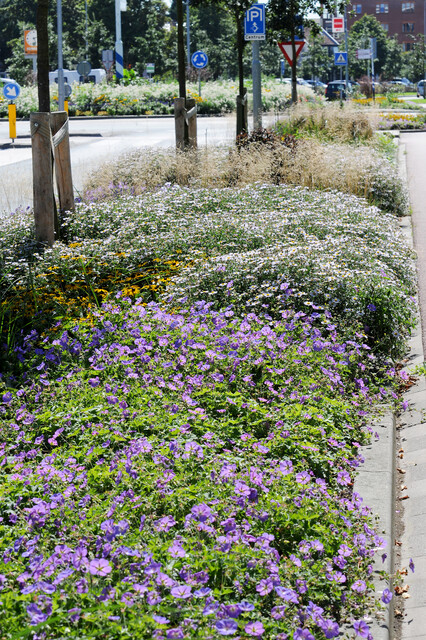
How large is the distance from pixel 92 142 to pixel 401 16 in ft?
372

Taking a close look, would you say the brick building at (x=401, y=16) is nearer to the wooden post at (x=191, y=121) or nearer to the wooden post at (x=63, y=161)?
the wooden post at (x=191, y=121)

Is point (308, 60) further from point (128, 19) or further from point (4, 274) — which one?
point (4, 274)

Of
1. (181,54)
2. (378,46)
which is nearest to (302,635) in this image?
(181,54)

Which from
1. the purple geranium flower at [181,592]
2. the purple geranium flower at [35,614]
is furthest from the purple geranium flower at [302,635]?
the purple geranium flower at [35,614]

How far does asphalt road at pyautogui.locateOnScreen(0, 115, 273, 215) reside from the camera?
11.3 m

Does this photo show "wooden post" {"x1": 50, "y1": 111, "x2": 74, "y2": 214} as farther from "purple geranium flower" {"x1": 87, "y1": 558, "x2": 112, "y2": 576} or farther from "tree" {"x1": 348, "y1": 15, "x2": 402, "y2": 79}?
"tree" {"x1": 348, "y1": 15, "x2": 402, "y2": 79}

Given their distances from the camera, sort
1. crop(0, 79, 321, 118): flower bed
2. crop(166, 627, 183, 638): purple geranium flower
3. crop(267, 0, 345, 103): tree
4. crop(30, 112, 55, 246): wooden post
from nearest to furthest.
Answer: crop(166, 627, 183, 638): purple geranium flower < crop(30, 112, 55, 246): wooden post < crop(267, 0, 345, 103): tree < crop(0, 79, 321, 118): flower bed

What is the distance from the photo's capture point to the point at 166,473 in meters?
3.43

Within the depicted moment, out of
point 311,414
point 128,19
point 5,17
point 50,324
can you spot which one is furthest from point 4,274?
point 5,17

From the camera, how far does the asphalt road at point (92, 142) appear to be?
11266 mm

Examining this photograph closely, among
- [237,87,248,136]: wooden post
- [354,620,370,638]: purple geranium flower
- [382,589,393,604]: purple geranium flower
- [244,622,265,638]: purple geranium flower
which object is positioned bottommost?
[354,620,370,638]: purple geranium flower

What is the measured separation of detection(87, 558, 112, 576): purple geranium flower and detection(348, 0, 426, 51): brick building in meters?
130

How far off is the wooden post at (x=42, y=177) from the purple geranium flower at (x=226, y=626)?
5.41 m

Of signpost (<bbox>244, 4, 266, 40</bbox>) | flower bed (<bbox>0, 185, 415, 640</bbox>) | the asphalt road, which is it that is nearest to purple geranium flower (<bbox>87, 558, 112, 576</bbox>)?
flower bed (<bbox>0, 185, 415, 640</bbox>)
